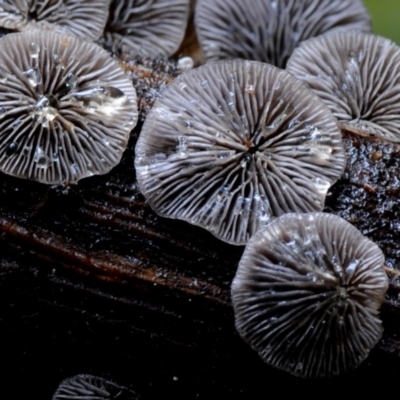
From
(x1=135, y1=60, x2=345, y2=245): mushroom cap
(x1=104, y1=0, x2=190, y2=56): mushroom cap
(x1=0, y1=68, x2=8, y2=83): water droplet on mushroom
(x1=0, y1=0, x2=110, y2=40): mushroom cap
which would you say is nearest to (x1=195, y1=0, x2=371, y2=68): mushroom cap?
(x1=104, y1=0, x2=190, y2=56): mushroom cap

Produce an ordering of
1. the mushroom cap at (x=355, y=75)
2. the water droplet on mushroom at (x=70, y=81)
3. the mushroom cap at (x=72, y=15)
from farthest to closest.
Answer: the mushroom cap at (x=72, y=15), the mushroom cap at (x=355, y=75), the water droplet on mushroom at (x=70, y=81)

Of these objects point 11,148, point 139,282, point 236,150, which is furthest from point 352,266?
point 11,148

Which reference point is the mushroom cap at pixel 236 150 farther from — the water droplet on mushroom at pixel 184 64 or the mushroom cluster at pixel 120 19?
the mushroom cluster at pixel 120 19

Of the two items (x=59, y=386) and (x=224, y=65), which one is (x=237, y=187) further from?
(x=59, y=386)

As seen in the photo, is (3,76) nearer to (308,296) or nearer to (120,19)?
(120,19)

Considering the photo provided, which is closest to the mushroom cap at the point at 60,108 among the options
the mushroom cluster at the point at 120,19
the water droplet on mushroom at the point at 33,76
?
the water droplet on mushroom at the point at 33,76

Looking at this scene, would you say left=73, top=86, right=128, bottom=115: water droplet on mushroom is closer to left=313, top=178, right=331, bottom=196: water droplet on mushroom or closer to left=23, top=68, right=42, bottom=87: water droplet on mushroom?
left=23, top=68, right=42, bottom=87: water droplet on mushroom

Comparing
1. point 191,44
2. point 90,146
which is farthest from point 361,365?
point 191,44
